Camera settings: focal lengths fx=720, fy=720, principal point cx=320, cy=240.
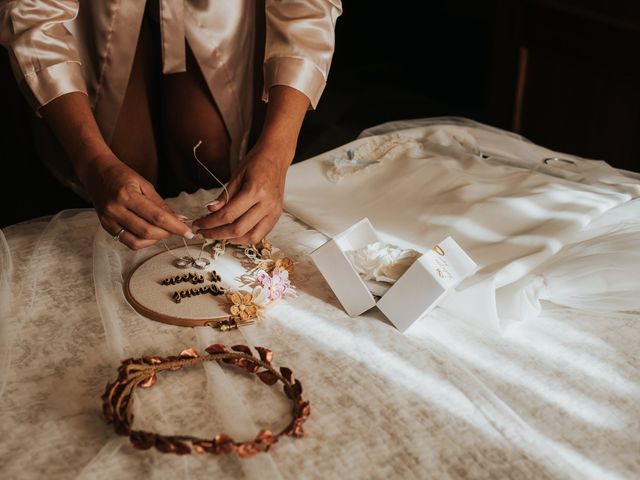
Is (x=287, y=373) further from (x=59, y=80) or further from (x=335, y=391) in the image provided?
(x=59, y=80)

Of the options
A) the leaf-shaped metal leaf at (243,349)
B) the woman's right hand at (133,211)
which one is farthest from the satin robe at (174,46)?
the leaf-shaped metal leaf at (243,349)

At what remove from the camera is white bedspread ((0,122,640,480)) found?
31.7 inches

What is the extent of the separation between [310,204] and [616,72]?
148cm

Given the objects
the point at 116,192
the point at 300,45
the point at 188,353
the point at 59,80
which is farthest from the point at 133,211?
the point at 300,45

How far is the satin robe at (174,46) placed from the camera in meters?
1.31

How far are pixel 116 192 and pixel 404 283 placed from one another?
1.50 ft

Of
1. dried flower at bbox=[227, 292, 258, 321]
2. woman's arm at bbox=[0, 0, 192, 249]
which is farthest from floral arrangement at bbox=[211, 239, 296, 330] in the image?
woman's arm at bbox=[0, 0, 192, 249]

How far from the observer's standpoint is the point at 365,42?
12.2 feet

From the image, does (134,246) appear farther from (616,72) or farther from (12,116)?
(616,72)

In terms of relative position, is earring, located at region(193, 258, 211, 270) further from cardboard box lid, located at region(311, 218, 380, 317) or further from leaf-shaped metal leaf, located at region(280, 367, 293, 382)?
leaf-shaped metal leaf, located at region(280, 367, 293, 382)

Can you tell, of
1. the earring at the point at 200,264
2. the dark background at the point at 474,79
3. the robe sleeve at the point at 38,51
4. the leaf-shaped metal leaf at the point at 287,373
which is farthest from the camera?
the dark background at the point at 474,79

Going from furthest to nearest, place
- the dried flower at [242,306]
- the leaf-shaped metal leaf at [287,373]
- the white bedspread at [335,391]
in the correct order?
the dried flower at [242,306], the leaf-shaped metal leaf at [287,373], the white bedspread at [335,391]

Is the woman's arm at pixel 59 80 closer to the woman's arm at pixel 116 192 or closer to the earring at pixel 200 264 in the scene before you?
the woman's arm at pixel 116 192

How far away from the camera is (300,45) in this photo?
4.65 feet
